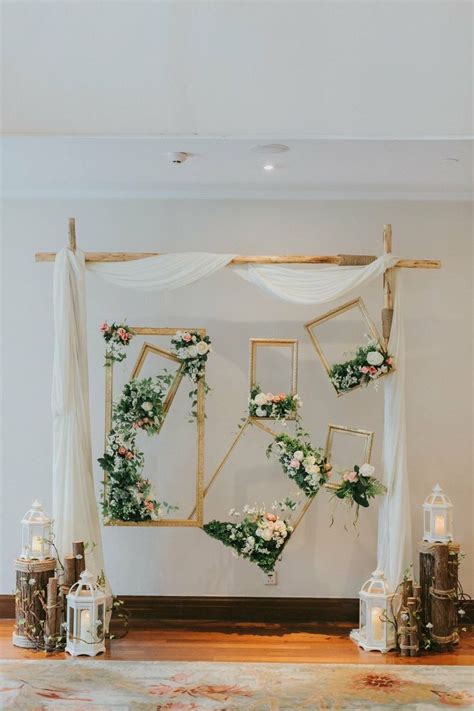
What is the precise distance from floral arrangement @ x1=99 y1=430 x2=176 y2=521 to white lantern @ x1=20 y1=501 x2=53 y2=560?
0.37 m

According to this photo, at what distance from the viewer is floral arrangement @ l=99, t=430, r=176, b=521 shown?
555 centimetres

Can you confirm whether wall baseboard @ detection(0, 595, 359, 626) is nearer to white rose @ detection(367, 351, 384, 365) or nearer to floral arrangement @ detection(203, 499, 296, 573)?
floral arrangement @ detection(203, 499, 296, 573)

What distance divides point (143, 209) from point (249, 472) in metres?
1.93

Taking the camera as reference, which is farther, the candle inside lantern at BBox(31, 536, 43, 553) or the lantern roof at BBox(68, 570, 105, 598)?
the candle inside lantern at BBox(31, 536, 43, 553)

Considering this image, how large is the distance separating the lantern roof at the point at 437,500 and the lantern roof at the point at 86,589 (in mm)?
2068

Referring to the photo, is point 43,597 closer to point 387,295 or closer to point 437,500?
point 437,500

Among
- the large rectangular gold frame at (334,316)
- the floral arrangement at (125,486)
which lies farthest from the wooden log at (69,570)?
the large rectangular gold frame at (334,316)

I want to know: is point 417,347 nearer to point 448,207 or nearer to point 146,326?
point 448,207

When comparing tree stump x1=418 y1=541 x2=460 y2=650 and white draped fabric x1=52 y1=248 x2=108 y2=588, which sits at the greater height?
white draped fabric x1=52 y1=248 x2=108 y2=588

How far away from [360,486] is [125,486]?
4.74 feet

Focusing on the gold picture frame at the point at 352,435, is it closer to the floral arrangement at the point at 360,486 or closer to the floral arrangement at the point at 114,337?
the floral arrangement at the point at 360,486

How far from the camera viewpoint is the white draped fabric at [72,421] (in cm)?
539

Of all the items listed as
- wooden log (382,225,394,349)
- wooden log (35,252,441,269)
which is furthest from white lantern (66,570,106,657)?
wooden log (382,225,394,349)

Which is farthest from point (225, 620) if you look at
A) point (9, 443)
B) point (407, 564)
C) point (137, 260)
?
point (137, 260)
